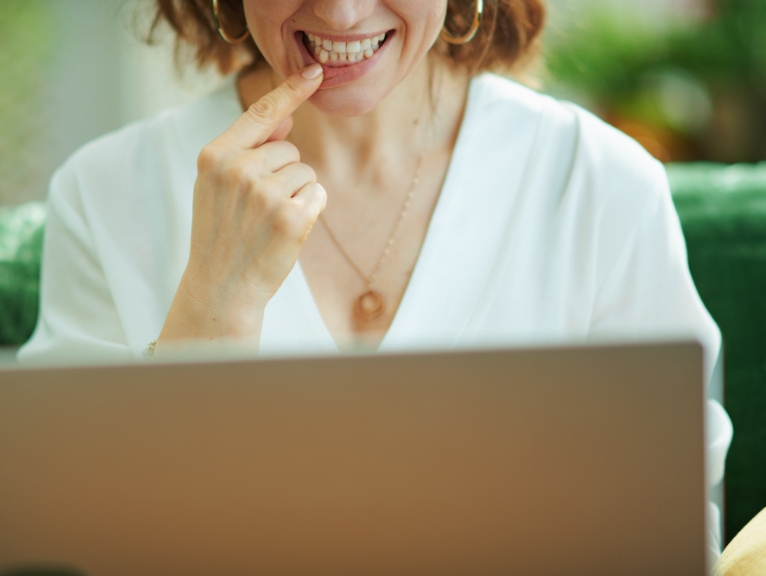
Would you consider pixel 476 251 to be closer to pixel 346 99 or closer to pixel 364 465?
pixel 346 99

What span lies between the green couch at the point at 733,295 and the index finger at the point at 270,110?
54 centimetres

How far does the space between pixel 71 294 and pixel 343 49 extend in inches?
22.4

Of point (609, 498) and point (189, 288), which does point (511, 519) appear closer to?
point (609, 498)

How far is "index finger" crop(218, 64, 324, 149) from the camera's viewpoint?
1052 millimetres

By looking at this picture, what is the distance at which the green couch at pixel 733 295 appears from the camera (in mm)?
1316

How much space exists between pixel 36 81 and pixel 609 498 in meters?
3.84

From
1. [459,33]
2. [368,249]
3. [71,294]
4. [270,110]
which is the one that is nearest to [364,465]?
[270,110]

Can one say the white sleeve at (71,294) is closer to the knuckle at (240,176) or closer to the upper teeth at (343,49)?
the knuckle at (240,176)

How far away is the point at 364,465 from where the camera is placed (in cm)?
53

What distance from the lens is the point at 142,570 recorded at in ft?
1.78

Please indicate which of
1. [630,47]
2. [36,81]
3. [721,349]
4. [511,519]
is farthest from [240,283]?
[630,47]

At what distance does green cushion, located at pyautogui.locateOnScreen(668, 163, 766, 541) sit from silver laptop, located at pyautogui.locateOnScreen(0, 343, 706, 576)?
864 millimetres

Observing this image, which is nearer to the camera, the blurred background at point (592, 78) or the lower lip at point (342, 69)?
the lower lip at point (342, 69)

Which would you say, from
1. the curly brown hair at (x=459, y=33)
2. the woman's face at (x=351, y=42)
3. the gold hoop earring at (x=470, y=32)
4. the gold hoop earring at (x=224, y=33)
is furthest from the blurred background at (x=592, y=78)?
the woman's face at (x=351, y=42)
